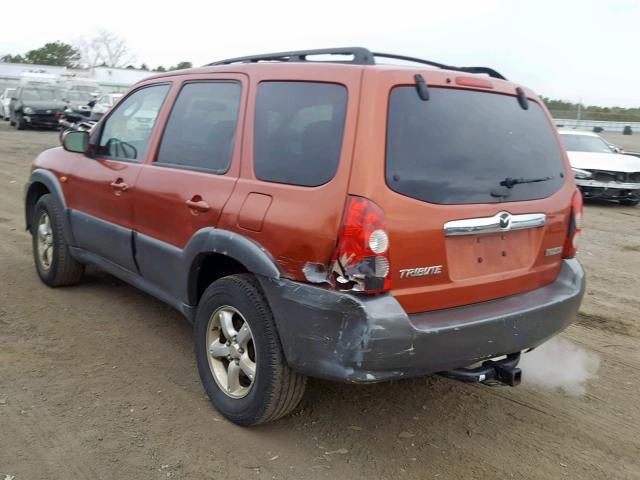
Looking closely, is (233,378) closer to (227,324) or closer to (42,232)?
(227,324)

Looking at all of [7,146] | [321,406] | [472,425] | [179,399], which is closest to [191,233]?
[179,399]

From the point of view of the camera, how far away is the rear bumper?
2559mm

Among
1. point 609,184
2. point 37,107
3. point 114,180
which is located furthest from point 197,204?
point 37,107

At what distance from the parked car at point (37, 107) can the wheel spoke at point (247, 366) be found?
949 inches

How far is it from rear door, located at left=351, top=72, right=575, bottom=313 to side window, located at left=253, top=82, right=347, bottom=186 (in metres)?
0.18

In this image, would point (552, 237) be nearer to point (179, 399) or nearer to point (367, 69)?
point (367, 69)

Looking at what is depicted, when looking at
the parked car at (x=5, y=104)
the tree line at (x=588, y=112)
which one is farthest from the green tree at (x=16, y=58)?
the tree line at (x=588, y=112)

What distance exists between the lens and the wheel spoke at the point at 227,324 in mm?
3211

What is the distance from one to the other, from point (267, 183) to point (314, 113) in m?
0.41

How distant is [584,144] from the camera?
12.4 m

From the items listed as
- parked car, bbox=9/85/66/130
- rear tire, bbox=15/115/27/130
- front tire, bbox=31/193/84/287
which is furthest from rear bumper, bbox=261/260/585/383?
rear tire, bbox=15/115/27/130

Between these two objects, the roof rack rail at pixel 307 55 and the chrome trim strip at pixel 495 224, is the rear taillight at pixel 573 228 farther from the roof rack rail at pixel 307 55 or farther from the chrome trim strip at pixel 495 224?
the roof rack rail at pixel 307 55

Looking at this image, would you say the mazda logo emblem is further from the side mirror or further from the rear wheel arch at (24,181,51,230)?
the rear wheel arch at (24,181,51,230)

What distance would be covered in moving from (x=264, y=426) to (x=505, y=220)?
5.51 ft
